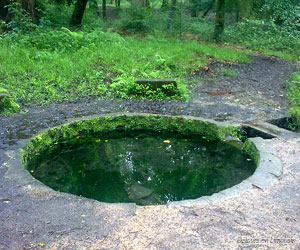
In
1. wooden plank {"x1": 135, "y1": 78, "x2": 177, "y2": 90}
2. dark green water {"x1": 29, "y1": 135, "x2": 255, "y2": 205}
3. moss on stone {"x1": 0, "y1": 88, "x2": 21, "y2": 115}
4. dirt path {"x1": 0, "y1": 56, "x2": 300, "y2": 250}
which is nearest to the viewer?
dirt path {"x1": 0, "y1": 56, "x2": 300, "y2": 250}

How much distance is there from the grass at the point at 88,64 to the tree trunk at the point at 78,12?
8.89ft

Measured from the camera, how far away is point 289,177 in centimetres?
429

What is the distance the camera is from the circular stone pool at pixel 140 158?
4.61 meters

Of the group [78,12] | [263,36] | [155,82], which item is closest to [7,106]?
[155,82]

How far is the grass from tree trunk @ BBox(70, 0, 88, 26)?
2.71 metres

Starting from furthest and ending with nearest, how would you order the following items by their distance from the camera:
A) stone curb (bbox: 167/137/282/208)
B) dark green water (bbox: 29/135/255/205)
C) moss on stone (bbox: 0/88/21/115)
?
moss on stone (bbox: 0/88/21/115)
dark green water (bbox: 29/135/255/205)
stone curb (bbox: 167/137/282/208)

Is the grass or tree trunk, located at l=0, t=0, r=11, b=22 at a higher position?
tree trunk, located at l=0, t=0, r=11, b=22

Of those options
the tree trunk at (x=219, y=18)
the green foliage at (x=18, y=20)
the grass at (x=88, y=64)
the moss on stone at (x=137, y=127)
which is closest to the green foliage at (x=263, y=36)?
the tree trunk at (x=219, y=18)

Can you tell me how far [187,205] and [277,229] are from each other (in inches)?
35.9

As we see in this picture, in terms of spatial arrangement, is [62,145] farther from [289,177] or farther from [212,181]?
[289,177]

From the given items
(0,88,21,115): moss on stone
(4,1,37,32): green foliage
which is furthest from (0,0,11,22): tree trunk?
(0,88,21,115): moss on stone

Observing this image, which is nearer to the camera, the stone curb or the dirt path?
the dirt path

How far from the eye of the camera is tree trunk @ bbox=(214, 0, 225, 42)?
13.7 meters

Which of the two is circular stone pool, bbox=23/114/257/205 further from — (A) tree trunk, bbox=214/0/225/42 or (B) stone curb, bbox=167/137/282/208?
(A) tree trunk, bbox=214/0/225/42
